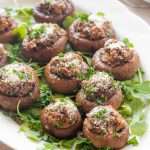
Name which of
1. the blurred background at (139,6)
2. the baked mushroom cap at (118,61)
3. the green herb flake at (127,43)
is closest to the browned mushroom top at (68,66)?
the baked mushroom cap at (118,61)

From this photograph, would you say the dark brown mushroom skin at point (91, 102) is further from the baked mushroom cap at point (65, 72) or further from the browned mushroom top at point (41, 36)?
the browned mushroom top at point (41, 36)

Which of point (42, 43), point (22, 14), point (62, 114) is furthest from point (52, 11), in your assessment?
point (62, 114)

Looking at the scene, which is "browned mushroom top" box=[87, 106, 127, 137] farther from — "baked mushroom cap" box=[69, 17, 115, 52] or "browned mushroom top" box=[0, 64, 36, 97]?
"baked mushroom cap" box=[69, 17, 115, 52]

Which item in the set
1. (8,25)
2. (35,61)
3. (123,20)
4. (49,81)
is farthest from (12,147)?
(123,20)

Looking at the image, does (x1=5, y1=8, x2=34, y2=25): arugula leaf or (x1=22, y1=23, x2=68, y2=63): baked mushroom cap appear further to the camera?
(x1=5, y1=8, x2=34, y2=25): arugula leaf

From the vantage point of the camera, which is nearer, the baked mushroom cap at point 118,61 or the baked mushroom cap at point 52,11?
the baked mushroom cap at point 118,61

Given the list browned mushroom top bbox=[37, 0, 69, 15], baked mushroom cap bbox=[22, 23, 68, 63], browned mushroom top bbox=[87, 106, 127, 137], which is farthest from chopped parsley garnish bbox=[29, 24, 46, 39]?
browned mushroom top bbox=[87, 106, 127, 137]
